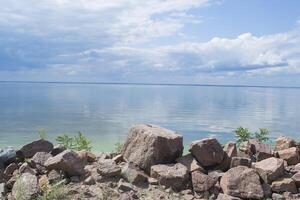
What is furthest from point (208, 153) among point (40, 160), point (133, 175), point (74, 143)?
point (74, 143)

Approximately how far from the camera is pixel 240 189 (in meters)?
8.37

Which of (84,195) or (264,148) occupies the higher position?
(264,148)

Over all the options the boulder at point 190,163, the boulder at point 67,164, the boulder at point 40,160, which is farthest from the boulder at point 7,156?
the boulder at point 190,163

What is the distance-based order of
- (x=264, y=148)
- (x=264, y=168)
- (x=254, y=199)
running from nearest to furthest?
(x=254, y=199) < (x=264, y=168) < (x=264, y=148)

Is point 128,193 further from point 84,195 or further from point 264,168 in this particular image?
point 264,168

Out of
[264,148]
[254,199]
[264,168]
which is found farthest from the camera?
[264,148]

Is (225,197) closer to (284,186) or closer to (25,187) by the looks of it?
(284,186)

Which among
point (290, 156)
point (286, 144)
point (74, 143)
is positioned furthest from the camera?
point (74, 143)

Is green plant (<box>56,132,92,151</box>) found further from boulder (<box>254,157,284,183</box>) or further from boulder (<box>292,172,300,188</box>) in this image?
boulder (<box>292,172,300,188</box>)

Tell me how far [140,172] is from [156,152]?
20.3 inches

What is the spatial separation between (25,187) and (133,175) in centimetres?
203

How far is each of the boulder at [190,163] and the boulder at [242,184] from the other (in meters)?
0.59

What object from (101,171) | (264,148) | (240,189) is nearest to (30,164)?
(101,171)

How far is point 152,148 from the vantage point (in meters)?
9.29
